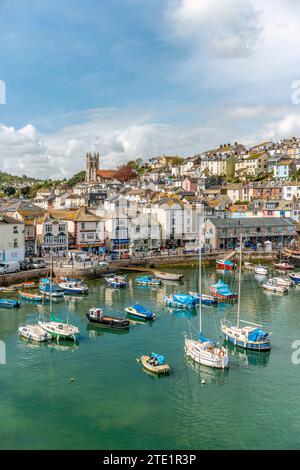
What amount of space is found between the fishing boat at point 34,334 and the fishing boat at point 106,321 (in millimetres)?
3862

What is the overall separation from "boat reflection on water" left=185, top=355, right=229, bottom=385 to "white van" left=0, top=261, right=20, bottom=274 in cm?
2525

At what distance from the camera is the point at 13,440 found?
1580 centimetres

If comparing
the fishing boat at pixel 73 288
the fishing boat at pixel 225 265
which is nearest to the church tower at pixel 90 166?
the fishing boat at pixel 225 265

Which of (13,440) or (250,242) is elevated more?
Answer: (250,242)

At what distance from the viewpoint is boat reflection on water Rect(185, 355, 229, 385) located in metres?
20.9

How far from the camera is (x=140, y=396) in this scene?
62.8 ft

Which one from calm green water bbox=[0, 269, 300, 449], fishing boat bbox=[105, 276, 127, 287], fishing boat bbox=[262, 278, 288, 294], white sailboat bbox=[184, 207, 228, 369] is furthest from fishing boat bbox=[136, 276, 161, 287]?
white sailboat bbox=[184, 207, 228, 369]

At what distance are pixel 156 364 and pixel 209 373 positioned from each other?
2.57 meters

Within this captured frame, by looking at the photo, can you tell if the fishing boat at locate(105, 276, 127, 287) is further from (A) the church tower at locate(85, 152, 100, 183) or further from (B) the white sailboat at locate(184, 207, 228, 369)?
(A) the church tower at locate(85, 152, 100, 183)

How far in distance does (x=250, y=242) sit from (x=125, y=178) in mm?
75674

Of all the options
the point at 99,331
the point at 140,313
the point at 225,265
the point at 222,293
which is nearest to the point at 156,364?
the point at 99,331

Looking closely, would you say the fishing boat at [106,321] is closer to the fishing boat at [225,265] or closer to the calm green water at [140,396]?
the calm green water at [140,396]
